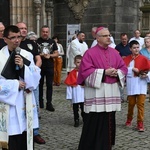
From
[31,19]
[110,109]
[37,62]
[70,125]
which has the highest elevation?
[31,19]

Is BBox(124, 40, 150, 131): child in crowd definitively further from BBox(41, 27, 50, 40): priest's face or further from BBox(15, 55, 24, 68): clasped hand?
BBox(15, 55, 24, 68): clasped hand

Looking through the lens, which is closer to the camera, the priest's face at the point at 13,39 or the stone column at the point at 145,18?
the priest's face at the point at 13,39

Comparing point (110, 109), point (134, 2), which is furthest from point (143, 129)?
point (134, 2)

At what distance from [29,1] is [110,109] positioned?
32.7ft

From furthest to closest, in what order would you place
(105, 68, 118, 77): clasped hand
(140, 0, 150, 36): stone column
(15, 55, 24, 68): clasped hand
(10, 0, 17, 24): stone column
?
(140, 0, 150, 36): stone column → (10, 0, 17, 24): stone column → (105, 68, 118, 77): clasped hand → (15, 55, 24, 68): clasped hand

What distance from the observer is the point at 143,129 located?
22.3ft

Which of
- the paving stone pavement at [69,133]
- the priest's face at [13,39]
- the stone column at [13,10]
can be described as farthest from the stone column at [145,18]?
the priest's face at [13,39]

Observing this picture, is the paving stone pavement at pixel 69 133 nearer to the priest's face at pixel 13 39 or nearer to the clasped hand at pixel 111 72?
the clasped hand at pixel 111 72

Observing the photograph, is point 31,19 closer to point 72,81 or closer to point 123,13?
point 123,13

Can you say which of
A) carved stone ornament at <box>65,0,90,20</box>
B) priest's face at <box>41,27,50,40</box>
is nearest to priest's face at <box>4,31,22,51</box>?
priest's face at <box>41,27,50,40</box>

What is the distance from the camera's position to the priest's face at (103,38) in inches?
200

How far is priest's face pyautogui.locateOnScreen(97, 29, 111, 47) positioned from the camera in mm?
5079

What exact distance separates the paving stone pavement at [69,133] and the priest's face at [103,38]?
5.65 ft

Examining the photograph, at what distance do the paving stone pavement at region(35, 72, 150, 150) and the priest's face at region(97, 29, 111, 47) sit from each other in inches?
67.8
